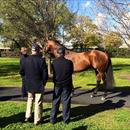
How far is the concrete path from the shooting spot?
13836 mm

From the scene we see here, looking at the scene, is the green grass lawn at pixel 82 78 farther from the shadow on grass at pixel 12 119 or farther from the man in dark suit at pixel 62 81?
the man in dark suit at pixel 62 81

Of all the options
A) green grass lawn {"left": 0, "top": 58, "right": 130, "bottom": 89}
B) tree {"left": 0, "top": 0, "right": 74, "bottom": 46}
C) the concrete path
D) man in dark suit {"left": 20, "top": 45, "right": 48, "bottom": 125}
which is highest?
tree {"left": 0, "top": 0, "right": 74, "bottom": 46}

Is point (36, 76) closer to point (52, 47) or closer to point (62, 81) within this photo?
point (62, 81)

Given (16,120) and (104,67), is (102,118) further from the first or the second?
(104,67)

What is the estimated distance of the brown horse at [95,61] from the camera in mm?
15331

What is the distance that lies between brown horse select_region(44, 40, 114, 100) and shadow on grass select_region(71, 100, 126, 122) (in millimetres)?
1572

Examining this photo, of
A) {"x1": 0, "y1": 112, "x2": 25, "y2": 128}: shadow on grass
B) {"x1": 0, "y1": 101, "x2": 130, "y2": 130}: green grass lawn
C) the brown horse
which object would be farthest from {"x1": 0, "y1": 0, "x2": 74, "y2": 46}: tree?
{"x1": 0, "y1": 112, "x2": 25, "y2": 128}: shadow on grass

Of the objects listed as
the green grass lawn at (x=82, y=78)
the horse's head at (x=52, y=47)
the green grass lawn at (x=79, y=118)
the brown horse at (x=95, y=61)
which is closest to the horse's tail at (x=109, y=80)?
the brown horse at (x=95, y=61)

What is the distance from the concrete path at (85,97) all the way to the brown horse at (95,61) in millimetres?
548

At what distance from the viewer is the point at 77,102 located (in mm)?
13797

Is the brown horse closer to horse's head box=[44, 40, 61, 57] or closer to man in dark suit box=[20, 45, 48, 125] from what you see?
horse's head box=[44, 40, 61, 57]

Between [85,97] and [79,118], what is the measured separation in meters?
3.98

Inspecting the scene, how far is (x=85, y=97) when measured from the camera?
1496cm

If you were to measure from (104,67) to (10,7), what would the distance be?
11896mm
